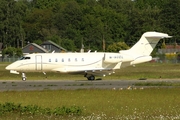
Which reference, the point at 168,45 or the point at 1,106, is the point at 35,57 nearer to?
the point at 1,106

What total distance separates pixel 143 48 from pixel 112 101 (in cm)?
2772

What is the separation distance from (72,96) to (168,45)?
387 ft

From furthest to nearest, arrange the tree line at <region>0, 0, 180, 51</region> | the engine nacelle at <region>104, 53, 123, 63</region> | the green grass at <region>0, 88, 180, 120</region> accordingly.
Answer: the tree line at <region>0, 0, 180, 51</region>, the engine nacelle at <region>104, 53, 123, 63</region>, the green grass at <region>0, 88, 180, 120</region>

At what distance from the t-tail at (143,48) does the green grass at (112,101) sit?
19433mm

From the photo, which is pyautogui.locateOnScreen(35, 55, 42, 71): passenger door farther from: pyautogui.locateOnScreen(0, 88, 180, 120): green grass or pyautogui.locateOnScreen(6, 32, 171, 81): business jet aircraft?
pyautogui.locateOnScreen(0, 88, 180, 120): green grass

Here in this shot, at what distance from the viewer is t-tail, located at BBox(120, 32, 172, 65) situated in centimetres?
5637

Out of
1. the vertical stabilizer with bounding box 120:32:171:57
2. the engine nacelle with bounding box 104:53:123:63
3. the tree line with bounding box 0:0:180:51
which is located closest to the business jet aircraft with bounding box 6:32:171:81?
the engine nacelle with bounding box 104:53:123:63

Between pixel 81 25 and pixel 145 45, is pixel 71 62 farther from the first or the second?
pixel 81 25

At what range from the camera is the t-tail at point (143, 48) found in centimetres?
5637

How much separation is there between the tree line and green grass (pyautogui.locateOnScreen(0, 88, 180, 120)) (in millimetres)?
111861

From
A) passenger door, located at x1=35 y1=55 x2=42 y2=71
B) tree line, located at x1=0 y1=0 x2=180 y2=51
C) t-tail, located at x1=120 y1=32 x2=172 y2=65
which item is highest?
tree line, located at x1=0 y1=0 x2=180 y2=51

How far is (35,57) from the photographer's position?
54.8 metres

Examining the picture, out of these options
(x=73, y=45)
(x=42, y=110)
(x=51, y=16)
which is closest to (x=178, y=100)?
(x=42, y=110)

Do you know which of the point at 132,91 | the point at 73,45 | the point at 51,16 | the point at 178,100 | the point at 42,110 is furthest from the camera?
the point at 51,16
